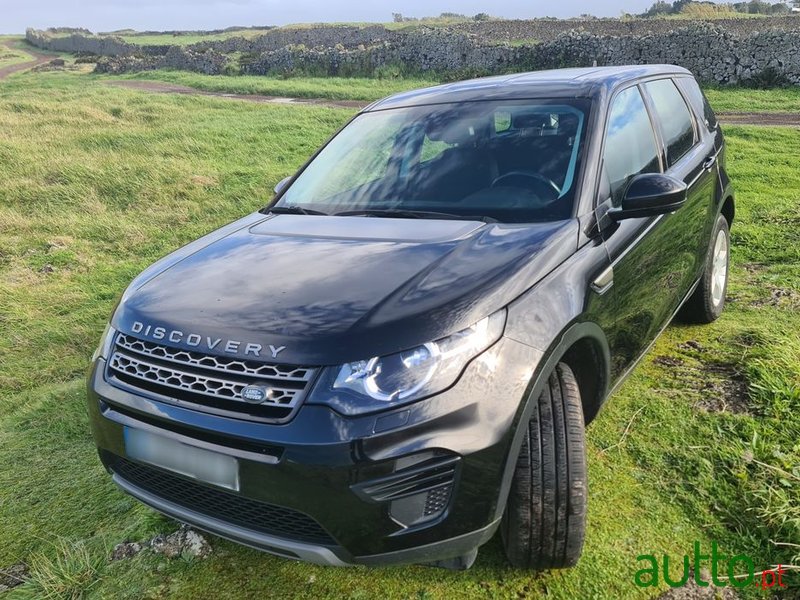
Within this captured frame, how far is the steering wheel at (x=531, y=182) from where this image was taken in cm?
265

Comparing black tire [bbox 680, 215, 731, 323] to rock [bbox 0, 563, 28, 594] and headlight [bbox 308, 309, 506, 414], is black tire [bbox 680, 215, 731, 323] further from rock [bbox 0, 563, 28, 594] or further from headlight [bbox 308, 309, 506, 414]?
rock [bbox 0, 563, 28, 594]

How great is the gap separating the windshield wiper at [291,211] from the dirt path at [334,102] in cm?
1141

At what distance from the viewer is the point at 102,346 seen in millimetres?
2369

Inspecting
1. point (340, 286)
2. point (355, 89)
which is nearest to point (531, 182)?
point (340, 286)

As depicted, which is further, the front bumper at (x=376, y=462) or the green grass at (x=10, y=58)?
the green grass at (x=10, y=58)

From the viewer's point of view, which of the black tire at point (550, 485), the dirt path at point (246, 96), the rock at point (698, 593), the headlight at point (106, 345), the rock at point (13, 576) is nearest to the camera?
the black tire at point (550, 485)

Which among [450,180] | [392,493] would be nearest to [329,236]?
[450,180]

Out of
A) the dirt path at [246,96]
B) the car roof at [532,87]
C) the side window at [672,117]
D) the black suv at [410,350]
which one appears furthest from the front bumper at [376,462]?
the dirt path at [246,96]

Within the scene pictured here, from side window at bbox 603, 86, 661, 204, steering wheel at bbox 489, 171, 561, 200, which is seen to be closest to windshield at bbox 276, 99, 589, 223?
steering wheel at bbox 489, 171, 561, 200

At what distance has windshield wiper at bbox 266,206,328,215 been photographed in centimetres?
302

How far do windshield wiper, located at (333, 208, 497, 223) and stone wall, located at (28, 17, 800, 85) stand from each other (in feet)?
56.3

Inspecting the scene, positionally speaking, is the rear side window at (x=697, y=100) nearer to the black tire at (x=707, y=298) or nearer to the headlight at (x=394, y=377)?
the black tire at (x=707, y=298)

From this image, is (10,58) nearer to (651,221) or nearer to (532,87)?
(532,87)

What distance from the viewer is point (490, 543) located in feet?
8.04
